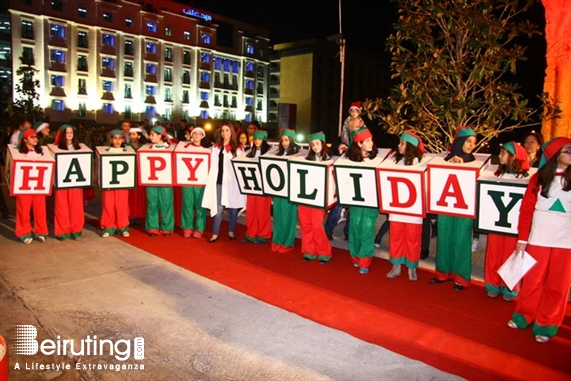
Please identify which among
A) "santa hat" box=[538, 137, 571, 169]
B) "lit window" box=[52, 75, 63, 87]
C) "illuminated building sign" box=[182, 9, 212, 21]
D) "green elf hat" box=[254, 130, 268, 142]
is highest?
"illuminated building sign" box=[182, 9, 212, 21]

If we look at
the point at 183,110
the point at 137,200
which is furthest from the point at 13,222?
the point at 183,110

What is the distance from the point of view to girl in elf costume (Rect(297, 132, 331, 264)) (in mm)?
6586

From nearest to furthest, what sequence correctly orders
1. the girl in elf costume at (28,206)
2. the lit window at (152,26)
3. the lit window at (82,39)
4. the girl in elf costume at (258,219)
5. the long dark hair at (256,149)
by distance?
the girl in elf costume at (28,206) → the long dark hair at (256,149) → the girl in elf costume at (258,219) → the lit window at (82,39) → the lit window at (152,26)

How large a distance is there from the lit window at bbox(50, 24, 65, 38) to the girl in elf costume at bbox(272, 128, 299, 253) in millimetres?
55799

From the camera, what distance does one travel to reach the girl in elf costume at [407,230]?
226 inches

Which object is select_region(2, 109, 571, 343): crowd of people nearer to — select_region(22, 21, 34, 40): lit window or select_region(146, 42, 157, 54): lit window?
select_region(22, 21, 34, 40): lit window

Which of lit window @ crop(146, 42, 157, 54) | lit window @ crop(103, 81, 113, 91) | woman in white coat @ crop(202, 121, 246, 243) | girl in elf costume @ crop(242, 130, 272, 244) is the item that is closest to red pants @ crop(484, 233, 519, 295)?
girl in elf costume @ crop(242, 130, 272, 244)

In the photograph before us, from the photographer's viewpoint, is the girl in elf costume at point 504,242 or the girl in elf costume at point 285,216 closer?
the girl in elf costume at point 504,242

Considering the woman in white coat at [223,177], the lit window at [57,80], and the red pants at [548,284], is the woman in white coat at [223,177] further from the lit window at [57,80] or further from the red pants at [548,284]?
the lit window at [57,80]

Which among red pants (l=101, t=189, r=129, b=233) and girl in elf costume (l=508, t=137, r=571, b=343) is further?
red pants (l=101, t=189, r=129, b=233)

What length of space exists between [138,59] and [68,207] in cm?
5896

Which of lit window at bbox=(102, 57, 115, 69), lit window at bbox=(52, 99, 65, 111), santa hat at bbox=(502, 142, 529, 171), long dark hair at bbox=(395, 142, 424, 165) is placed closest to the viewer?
santa hat at bbox=(502, 142, 529, 171)

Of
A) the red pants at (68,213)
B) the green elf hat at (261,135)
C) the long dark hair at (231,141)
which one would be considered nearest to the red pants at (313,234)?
the green elf hat at (261,135)

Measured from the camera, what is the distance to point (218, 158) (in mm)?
7844
